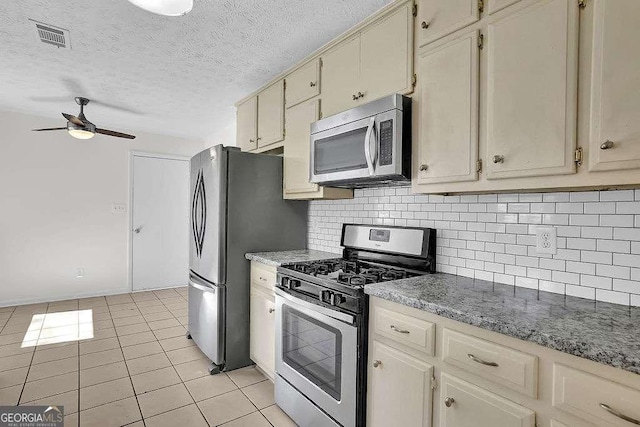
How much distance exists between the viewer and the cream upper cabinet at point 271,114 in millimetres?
2861

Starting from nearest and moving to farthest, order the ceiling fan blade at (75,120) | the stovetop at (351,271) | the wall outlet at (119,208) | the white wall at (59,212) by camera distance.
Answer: the stovetop at (351,271), the ceiling fan blade at (75,120), the white wall at (59,212), the wall outlet at (119,208)

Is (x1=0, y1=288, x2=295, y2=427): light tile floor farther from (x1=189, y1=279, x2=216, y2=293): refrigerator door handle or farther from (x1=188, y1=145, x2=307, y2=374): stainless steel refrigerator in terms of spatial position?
(x1=189, y1=279, x2=216, y2=293): refrigerator door handle

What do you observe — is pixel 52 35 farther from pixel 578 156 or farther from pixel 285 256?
pixel 578 156

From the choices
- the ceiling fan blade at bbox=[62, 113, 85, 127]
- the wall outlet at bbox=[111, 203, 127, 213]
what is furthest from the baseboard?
the ceiling fan blade at bbox=[62, 113, 85, 127]

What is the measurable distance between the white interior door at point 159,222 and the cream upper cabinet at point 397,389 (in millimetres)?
4603

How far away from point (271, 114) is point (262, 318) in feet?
5.73

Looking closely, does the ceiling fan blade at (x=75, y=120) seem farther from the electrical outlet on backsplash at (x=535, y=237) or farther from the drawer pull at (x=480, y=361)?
the drawer pull at (x=480, y=361)

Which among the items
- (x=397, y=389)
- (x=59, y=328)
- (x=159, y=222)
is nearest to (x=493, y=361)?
(x=397, y=389)

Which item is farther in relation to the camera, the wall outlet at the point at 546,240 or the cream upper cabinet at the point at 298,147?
the cream upper cabinet at the point at 298,147

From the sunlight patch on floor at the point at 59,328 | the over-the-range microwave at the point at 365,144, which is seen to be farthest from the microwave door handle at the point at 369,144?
the sunlight patch on floor at the point at 59,328

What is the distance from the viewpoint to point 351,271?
6.78 feet

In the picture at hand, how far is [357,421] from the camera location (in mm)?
1604

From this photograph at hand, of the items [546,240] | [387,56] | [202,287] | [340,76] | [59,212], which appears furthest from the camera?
[59,212]

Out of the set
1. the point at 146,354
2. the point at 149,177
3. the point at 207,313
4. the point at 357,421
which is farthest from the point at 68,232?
the point at 357,421
